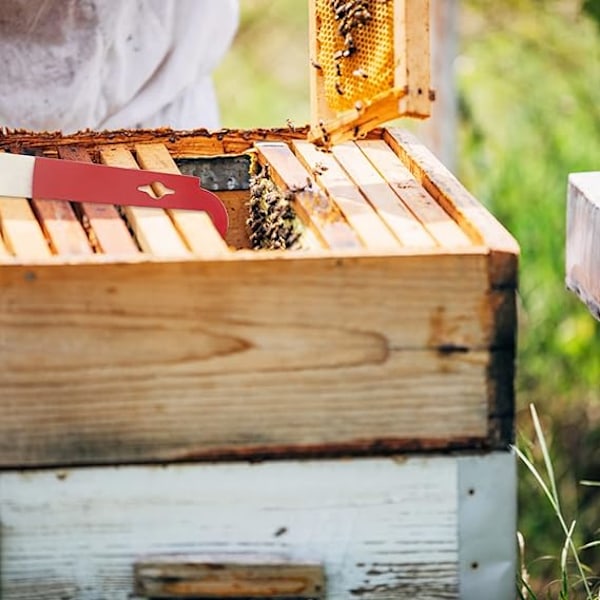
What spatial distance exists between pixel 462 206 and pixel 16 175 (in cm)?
63

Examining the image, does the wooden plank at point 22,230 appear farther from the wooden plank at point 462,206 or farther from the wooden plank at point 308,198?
the wooden plank at point 462,206

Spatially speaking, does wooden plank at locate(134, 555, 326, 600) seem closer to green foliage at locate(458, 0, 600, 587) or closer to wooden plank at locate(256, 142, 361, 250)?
wooden plank at locate(256, 142, 361, 250)

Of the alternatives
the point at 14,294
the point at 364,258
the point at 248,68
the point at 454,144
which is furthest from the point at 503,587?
the point at 248,68

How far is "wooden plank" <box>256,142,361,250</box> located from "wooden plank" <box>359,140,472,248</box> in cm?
11

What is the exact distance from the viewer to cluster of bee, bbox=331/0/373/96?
1.72 metres

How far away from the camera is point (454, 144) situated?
5.44 m

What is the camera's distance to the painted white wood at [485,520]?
137 centimetres

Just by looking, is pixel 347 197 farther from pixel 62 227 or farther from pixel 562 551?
pixel 562 551

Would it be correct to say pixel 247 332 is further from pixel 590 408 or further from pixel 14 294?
pixel 590 408

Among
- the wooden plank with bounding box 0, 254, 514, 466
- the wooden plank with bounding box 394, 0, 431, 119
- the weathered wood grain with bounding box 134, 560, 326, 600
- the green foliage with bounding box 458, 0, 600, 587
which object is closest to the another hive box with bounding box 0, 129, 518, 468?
the wooden plank with bounding box 0, 254, 514, 466

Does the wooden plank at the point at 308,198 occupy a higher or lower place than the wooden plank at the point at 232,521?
higher

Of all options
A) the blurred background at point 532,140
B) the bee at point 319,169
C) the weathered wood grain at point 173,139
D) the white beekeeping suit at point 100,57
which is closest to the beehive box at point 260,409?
the bee at point 319,169

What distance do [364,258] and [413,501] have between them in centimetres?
31

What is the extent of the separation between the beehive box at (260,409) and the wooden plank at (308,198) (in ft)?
0.05
